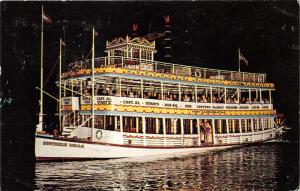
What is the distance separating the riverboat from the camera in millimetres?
13578

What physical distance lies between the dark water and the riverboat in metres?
0.62

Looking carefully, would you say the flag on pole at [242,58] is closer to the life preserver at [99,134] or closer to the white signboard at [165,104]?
the white signboard at [165,104]

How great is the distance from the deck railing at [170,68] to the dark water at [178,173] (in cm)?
274

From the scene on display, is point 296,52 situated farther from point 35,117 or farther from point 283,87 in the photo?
point 35,117

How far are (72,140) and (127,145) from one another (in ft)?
5.91

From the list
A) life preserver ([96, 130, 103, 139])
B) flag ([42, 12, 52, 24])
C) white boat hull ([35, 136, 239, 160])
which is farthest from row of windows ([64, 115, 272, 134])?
flag ([42, 12, 52, 24])

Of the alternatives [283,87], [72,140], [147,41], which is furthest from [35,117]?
[283,87]

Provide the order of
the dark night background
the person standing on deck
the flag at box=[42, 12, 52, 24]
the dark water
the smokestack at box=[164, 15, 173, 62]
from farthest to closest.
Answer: the person standing on deck < the smokestack at box=[164, 15, 173, 62] < the dark night background < the flag at box=[42, 12, 52, 24] < the dark water

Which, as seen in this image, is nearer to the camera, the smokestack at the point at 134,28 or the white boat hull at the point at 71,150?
the white boat hull at the point at 71,150

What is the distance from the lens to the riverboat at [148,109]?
44.5 ft

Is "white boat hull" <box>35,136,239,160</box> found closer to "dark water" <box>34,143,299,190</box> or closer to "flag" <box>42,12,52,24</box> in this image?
"dark water" <box>34,143,299,190</box>

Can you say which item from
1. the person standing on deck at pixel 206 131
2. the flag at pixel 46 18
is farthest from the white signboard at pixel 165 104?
the flag at pixel 46 18

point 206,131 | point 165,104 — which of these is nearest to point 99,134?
point 165,104

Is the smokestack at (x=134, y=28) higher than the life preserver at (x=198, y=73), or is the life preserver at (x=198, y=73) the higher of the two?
the smokestack at (x=134, y=28)
